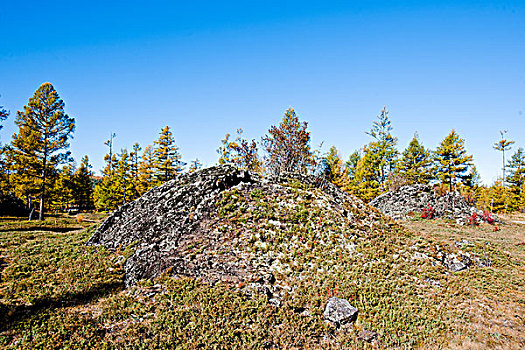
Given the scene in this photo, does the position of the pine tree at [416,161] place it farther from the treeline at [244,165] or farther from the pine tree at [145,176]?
the pine tree at [145,176]

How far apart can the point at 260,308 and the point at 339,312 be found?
2.02 m

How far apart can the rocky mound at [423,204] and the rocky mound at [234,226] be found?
13710mm

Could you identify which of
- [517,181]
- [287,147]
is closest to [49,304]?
[287,147]

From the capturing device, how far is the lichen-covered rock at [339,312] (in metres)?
6.52

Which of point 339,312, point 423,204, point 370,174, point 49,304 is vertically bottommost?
point 49,304

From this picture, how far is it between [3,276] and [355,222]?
13063 mm

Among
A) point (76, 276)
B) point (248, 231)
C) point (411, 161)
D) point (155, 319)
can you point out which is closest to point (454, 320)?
point (248, 231)

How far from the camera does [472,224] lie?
805 inches

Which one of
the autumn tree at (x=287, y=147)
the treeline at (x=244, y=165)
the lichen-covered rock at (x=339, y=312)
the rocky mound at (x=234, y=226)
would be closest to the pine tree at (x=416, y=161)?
the treeline at (x=244, y=165)

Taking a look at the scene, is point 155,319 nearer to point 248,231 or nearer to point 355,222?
point 248,231

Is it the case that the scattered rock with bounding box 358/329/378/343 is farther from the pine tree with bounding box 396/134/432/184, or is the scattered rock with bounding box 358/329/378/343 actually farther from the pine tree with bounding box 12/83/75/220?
the pine tree with bounding box 396/134/432/184

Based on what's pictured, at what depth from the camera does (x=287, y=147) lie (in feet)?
82.8

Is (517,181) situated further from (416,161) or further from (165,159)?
(165,159)

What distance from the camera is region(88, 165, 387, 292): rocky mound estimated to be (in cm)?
872
